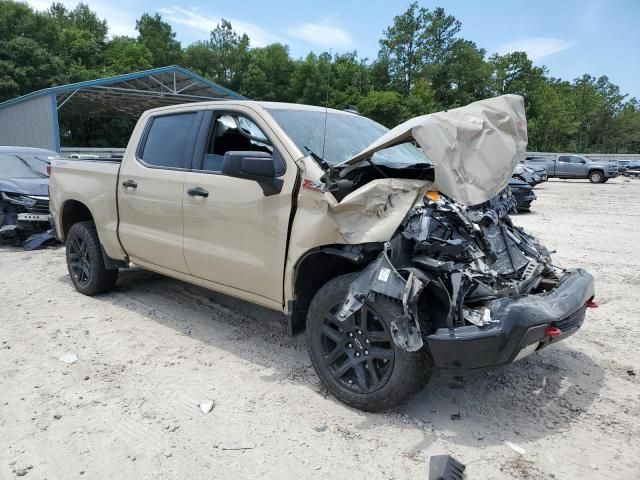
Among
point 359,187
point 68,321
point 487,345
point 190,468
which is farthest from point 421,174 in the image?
point 68,321

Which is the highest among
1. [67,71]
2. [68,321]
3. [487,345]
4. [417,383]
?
[67,71]

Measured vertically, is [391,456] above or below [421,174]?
below

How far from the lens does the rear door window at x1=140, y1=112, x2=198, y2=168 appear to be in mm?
4301

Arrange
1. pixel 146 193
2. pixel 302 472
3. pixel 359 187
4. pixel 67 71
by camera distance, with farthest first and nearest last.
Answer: pixel 67 71
pixel 146 193
pixel 359 187
pixel 302 472

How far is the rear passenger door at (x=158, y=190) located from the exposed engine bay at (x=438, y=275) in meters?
1.96

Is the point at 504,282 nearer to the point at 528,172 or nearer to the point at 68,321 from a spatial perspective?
the point at 68,321

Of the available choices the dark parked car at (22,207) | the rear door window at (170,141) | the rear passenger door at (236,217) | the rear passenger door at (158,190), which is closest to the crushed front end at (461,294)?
the rear passenger door at (236,217)

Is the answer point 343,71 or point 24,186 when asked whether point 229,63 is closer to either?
point 343,71

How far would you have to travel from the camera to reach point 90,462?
2.71 meters

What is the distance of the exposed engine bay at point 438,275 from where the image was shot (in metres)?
2.79

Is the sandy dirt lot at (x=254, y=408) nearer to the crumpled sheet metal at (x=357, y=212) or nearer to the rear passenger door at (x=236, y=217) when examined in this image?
the rear passenger door at (x=236, y=217)

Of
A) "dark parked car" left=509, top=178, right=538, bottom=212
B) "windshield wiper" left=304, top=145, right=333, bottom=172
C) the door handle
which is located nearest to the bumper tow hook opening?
"windshield wiper" left=304, top=145, right=333, bottom=172

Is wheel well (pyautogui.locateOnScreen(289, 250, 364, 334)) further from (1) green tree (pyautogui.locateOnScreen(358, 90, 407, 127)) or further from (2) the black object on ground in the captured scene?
(1) green tree (pyautogui.locateOnScreen(358, 90, 407, 127))

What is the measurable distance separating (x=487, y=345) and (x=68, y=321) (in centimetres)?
392
